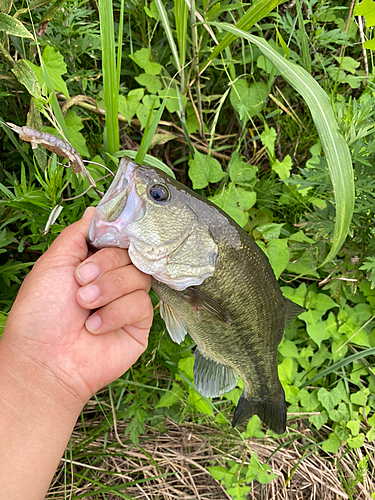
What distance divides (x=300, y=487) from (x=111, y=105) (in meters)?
2.78

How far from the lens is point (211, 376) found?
189 cm

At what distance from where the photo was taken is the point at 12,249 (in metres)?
2.13

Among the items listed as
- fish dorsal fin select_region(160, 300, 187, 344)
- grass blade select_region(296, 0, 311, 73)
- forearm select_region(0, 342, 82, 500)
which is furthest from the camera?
grass blade select_region(296, 0, 311, 73)

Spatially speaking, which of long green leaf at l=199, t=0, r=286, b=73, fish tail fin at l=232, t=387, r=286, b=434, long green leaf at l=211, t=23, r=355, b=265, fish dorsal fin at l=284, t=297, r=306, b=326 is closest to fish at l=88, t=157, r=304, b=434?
fish dorsal fin at l=284, t=297, r=306, b=326

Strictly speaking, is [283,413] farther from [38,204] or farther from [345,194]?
[38,204]

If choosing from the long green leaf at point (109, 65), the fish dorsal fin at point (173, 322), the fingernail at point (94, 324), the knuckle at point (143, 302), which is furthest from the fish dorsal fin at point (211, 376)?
the long green leaf at point (109, 65)

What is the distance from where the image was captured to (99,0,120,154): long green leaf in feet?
4.86

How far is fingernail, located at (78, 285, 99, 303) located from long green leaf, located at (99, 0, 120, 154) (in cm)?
82

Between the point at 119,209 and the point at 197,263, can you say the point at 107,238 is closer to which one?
the point at 119,209

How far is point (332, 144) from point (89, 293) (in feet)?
3.92

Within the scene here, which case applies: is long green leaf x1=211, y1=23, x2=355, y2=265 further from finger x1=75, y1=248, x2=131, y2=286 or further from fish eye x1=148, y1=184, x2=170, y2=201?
Result: finger x1=75, y1=248, x2=131, y2=286

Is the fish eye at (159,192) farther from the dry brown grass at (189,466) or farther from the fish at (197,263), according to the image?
the dry brown grass at (189,466)

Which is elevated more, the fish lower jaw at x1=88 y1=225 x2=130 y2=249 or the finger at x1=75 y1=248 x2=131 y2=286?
the fish lower jaw at x1=88 y1=225 x2=130 y2=249

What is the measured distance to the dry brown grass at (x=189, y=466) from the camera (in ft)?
7.24
